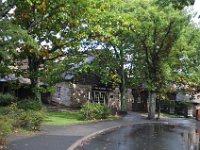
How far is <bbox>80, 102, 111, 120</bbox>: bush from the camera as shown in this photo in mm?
33375

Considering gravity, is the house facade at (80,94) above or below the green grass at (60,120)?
above

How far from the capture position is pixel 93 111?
111 ft

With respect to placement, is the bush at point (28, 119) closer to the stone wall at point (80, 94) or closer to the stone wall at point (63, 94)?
the stone wall at point (63, 94)

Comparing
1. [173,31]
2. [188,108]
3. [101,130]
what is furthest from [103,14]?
[188,108]

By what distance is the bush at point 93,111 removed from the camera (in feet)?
109

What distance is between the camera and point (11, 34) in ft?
60.3

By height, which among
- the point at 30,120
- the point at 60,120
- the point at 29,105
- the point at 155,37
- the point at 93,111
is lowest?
the point at 60,120

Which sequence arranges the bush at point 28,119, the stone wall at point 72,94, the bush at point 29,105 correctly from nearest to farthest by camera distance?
the bush at point 28,119 → the bush at point 29,105 → the stone wall at point 72,94

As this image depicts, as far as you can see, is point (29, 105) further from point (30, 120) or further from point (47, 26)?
point (30, 120)

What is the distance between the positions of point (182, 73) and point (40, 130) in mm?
26006

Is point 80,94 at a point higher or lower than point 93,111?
higher

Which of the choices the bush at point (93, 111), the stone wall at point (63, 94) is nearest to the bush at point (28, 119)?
the bush at point (93, 111)

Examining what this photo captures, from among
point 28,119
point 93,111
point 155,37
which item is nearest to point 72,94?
point 155,37

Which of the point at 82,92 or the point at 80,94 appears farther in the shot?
the point at 82,92
